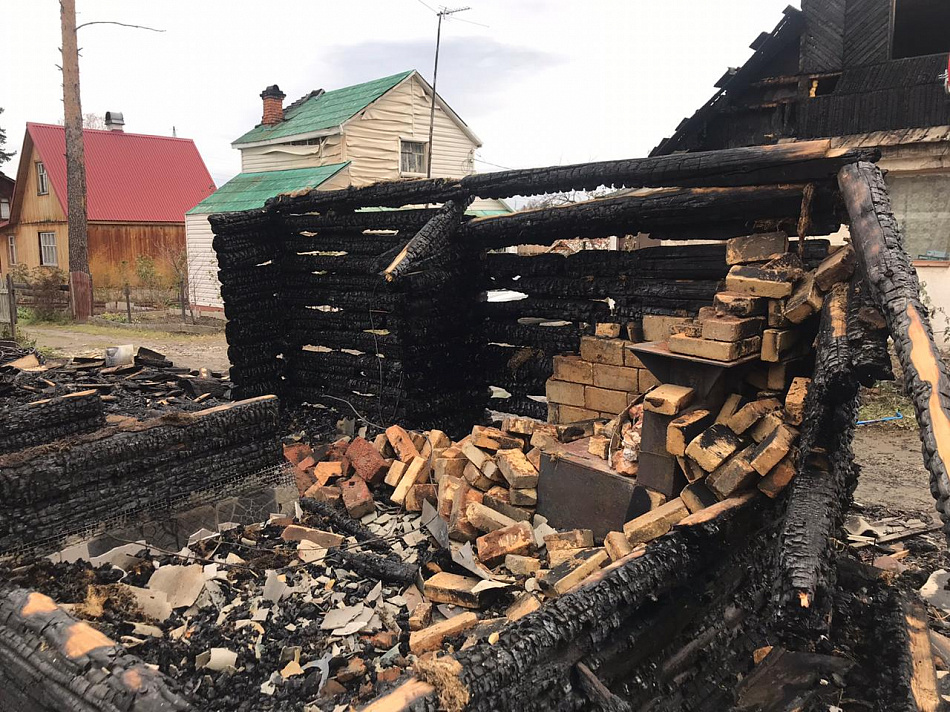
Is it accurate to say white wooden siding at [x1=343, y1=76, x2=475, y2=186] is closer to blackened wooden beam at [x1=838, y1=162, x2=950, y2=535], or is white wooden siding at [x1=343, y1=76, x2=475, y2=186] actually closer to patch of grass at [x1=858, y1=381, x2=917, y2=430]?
patch of grass at [x1=858, y1=381, x2=917, y2=430]

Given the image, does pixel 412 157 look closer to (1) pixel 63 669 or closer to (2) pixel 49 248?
(2) pixel 49 248

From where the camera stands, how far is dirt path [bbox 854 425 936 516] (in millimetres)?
5785

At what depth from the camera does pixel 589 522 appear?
156 inches

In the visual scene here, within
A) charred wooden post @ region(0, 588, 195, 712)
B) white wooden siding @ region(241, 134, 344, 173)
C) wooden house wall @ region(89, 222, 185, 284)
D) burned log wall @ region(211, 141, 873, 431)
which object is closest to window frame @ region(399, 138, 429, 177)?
white wooden siding @ region(241, 134, 344, 173)

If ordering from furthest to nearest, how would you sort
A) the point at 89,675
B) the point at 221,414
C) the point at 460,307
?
1. the point at 460,307
2. the point at 221,414
3. the point at 89,675

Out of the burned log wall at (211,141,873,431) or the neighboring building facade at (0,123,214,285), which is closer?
the burned log wall at (211,141,873,431)

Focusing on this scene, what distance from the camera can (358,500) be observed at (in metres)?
4.93

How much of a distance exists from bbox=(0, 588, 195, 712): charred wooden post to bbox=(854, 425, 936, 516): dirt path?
18.7ft

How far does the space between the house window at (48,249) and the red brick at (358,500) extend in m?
26.8

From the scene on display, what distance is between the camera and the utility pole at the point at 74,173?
712 inches

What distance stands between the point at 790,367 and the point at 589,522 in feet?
4.90

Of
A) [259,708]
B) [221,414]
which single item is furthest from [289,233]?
[259,708]

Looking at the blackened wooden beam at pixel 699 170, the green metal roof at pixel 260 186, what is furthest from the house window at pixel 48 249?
the blackened wooden beam at pixel 699 170

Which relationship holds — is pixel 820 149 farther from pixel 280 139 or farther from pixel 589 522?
pixel 280 139
